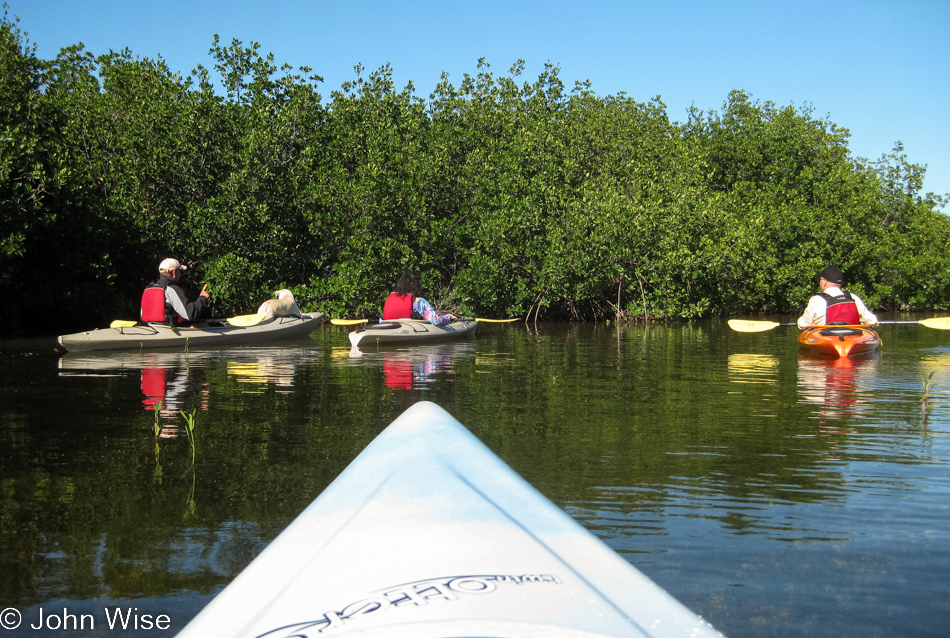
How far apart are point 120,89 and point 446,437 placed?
2108 centimetres

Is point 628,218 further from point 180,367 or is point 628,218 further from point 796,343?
point 180,367

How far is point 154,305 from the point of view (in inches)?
503

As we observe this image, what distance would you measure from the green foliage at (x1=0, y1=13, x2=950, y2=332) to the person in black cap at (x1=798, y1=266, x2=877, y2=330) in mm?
10715

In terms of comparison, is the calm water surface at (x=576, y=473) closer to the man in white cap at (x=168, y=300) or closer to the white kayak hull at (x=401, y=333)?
the man in white cap at (x=168, y=300)

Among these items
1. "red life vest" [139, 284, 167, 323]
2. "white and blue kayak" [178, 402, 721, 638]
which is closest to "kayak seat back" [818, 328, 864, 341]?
"white and blue kayak" [178, 402, 721, 638]

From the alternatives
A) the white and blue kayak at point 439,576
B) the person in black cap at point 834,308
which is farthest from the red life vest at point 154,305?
the white and blue kayak at point 439,576

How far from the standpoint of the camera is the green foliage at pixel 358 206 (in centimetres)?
1927

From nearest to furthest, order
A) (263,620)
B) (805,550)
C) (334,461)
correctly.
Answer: (263,620) → (805,550) → (334,461)

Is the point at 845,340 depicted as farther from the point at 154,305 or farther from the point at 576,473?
the point at 154,305

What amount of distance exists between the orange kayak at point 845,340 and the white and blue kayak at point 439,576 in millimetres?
9668

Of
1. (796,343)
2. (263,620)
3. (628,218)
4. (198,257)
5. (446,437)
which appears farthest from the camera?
(628,218)

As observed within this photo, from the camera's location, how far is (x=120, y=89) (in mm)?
21219

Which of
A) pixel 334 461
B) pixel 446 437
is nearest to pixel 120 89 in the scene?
pixel 334 461

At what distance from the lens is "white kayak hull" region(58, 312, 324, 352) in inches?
496
